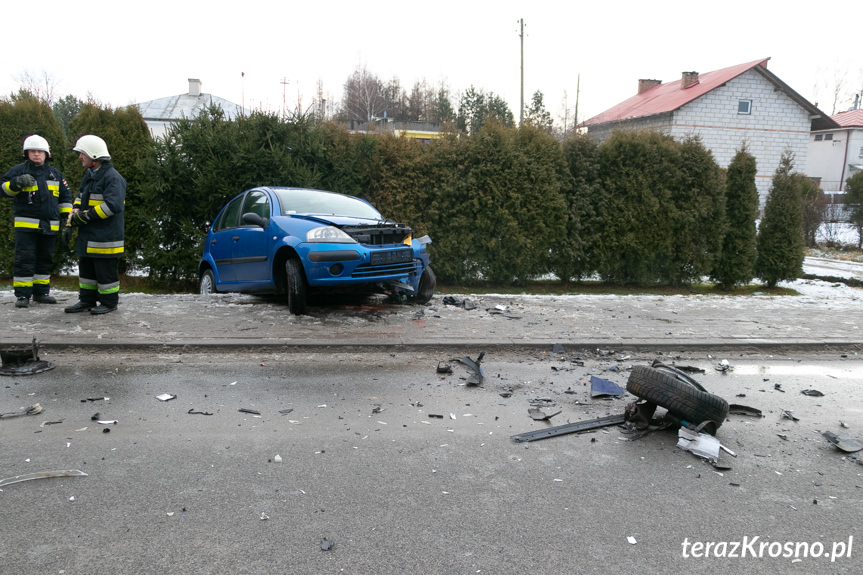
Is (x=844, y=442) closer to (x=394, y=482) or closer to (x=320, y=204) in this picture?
(x=394, y=482)

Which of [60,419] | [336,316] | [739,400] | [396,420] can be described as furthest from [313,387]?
[739,400]

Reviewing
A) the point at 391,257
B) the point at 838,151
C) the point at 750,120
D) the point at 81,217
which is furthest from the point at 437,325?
the point at 838,151

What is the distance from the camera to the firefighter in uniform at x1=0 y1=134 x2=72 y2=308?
7.34m

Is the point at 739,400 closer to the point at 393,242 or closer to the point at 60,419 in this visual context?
the point at 393,242

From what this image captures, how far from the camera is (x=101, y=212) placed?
6.96 m

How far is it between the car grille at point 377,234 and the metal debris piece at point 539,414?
3416 millimetres

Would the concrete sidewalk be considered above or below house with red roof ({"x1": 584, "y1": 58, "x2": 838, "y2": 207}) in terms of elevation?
below

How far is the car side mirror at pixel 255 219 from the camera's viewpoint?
747 cm

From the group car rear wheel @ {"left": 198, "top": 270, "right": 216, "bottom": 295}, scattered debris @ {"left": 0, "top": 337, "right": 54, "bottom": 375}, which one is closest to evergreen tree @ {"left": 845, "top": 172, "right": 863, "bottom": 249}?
car rear wheel @ {"left": 198, "top": 270, "right": 216, "bottom": 295}

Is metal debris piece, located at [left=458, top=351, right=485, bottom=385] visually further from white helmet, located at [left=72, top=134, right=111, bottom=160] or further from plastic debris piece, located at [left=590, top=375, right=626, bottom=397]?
white helmet, located at [left=72, top=134, right=111, bottom=160]

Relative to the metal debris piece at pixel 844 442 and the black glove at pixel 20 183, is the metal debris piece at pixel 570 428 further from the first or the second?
the black glove at pixel 20 183

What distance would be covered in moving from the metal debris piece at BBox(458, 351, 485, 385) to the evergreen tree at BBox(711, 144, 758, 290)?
9.15m

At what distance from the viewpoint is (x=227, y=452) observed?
3566mm

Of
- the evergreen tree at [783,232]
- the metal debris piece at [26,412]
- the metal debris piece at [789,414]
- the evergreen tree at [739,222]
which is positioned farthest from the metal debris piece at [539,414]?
the evergreen tree at [783,232]
